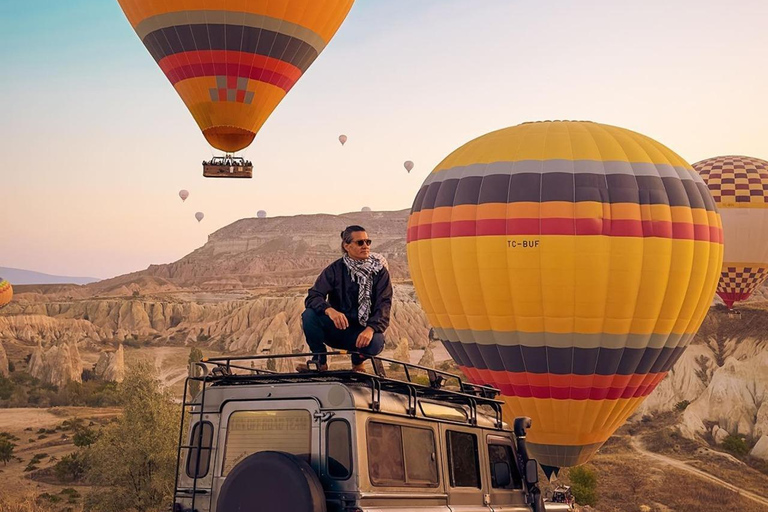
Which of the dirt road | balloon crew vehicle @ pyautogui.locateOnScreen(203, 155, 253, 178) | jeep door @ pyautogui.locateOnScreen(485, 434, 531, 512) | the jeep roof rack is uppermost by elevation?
balloon crew vehicle @ pyautogui.locateOnScreen(203, 155, 253, 178)

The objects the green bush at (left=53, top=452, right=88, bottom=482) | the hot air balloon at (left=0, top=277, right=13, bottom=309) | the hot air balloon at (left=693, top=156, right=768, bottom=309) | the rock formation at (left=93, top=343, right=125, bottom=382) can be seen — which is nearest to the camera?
the green bush at (left=53, top=452, right=88, bottom=482)

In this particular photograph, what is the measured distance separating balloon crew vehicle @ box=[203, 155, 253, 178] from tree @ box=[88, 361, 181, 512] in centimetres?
1050

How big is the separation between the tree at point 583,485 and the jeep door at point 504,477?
28.1 metres

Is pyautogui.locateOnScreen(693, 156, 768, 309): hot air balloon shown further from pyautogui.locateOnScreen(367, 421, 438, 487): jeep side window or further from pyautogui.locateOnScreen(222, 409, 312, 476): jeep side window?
pyautogui.locateOnScreen(222, 409, 312, 476): jeep side window

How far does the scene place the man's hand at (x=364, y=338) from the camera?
963 centimetres

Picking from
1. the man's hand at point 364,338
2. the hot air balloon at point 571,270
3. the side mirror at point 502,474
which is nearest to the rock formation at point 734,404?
the hot air balloon at point 571,270

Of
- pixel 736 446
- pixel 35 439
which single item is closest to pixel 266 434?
pixel 736 446

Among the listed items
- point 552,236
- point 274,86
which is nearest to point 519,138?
point 552,236

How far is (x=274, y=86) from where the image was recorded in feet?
119

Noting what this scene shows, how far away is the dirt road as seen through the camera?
38844 mm

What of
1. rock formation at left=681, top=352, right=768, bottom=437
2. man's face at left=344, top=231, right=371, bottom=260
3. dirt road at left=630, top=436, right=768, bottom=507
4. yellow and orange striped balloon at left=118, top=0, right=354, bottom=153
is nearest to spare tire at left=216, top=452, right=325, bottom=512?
man's face at left=344, top=231, right=371, bottom=260

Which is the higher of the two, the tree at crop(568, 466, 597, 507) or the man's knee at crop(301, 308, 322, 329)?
the man's knee at crop(301, 308, 322, 329)

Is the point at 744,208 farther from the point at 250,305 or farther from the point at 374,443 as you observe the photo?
the point at 250,305

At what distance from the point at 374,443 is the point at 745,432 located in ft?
145
